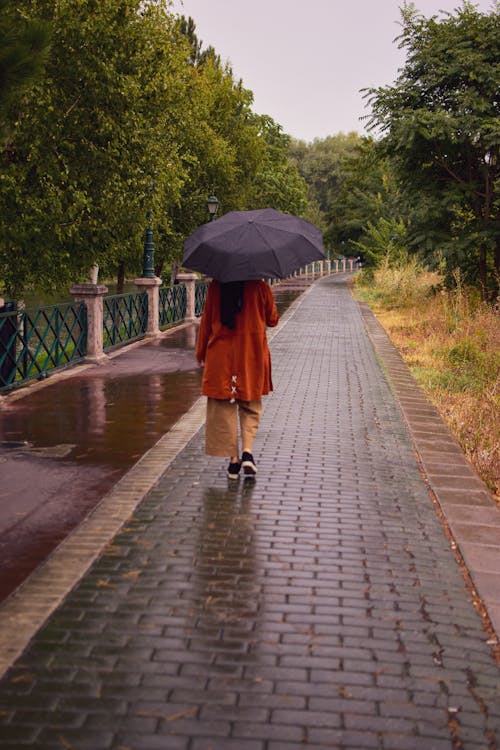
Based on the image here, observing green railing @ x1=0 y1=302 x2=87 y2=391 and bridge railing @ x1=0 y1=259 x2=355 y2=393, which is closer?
green railing @ x1=0 y1=302 x2=87 y2=391

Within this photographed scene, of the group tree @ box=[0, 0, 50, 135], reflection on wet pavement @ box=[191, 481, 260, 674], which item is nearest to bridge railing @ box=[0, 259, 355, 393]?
reflection on wet pavement @ box=[191, 481, 260, 674]

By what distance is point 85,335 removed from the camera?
14.4 m

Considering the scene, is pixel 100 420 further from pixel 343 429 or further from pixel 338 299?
pixel 338 299

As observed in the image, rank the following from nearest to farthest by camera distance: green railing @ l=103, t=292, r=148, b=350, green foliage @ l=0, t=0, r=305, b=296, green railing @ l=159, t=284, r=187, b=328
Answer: green railing @ l=103, t=292, r=148, b=350 → green foliage @ l=0, t=0, r=305, b=296 → green railing @ l=159, t=284, r=187, b=328

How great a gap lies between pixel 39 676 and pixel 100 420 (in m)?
5.95

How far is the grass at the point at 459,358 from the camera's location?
873 centimetres

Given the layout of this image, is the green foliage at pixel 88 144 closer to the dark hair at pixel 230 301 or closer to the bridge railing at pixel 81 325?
the bridge railing at pixel 81 325

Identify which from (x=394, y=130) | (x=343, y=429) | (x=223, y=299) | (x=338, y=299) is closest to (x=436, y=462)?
(x=343, y=429)

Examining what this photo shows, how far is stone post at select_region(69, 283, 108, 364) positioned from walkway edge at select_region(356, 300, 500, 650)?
5.29m

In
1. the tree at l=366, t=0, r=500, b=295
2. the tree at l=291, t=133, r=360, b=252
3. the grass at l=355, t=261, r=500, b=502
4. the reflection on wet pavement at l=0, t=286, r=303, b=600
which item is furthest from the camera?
the tree at l=291, t=133, r=360, b=252

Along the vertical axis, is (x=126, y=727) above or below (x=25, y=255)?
below

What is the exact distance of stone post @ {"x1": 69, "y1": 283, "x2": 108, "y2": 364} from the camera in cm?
1428

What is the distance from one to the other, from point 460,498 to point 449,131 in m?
14.2

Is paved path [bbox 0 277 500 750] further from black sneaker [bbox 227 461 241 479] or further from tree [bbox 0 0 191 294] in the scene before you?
tree [bbox 0 0 191 294]
